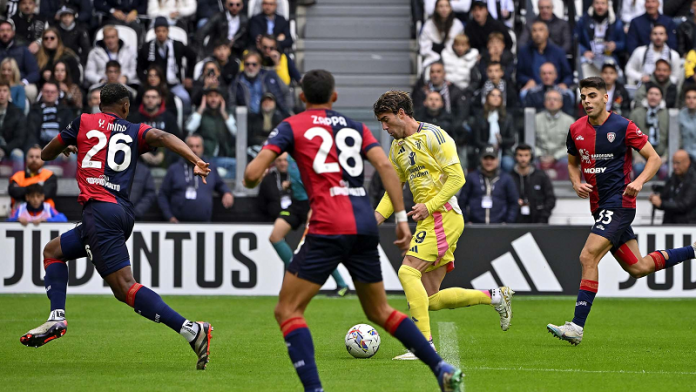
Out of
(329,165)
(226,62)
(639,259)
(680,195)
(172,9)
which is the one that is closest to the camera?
(329,165)

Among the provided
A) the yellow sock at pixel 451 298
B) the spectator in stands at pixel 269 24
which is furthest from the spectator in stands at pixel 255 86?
the yellow sock at pixel 451 298

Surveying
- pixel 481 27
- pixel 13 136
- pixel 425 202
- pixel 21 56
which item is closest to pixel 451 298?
pixel 425 202

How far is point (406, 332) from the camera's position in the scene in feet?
20.8

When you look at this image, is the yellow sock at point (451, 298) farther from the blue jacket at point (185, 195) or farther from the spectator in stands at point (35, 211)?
the spectator in stands at point (35, 211)

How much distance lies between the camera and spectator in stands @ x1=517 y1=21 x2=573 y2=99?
18703mm

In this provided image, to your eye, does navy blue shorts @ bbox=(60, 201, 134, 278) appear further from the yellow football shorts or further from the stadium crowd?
the stadium crowd

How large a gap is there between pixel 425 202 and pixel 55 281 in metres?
3.27

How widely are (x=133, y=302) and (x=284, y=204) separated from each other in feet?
27.4

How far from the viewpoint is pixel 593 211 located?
988 centimetres

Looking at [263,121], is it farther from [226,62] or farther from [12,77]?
[12,77]

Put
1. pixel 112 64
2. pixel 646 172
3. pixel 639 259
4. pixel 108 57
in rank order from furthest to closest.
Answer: pixel 108 57 → pixel 112 64 → pixel 639 259 → pixel 646 172

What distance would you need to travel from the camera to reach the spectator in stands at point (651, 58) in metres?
18.6

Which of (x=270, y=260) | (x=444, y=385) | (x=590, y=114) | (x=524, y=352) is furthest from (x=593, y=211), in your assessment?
(x=270, y=260)

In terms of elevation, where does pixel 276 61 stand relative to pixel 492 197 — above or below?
above
